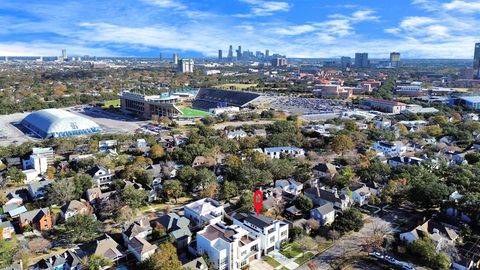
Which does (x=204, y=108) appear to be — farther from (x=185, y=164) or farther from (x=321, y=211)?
(x=321, y=211)

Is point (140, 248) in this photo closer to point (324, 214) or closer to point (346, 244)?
point (324, 214)

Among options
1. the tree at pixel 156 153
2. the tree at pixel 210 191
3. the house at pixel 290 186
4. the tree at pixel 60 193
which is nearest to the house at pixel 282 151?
the house at pixel 290 186

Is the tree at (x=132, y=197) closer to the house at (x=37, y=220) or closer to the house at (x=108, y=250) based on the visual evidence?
the house at (x=37, y=220)

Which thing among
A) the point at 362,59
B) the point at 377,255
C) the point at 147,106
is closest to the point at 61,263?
the point at 377,255

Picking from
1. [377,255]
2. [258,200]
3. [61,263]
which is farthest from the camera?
[258,200]

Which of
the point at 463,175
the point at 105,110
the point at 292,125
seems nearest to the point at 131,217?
the point at 463,175

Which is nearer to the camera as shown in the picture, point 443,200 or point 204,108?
point 443,200

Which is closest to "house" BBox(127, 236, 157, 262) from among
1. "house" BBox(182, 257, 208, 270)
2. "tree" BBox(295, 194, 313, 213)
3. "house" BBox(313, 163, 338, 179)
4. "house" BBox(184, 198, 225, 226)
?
"house" BBox(182, 257, 208, 270)
